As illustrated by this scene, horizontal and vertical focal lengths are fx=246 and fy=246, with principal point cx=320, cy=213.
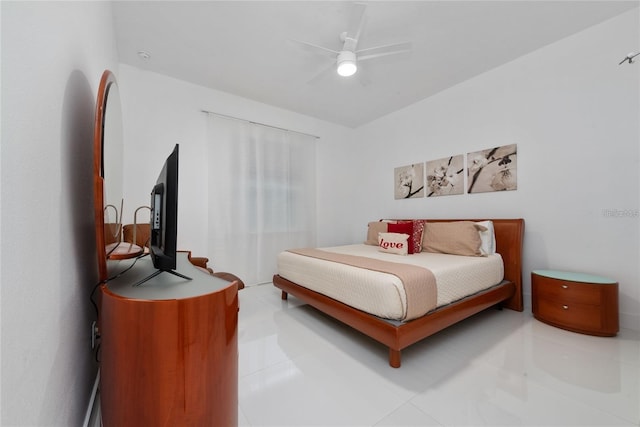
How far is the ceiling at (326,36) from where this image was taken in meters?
2.08

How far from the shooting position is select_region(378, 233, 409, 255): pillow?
9.39 ft

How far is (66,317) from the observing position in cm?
89

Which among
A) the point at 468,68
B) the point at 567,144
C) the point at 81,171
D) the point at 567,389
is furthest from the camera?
the point at 468,68

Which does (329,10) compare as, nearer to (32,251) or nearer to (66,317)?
(32,251)

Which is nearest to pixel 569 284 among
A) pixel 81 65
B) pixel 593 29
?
pixel 593 29

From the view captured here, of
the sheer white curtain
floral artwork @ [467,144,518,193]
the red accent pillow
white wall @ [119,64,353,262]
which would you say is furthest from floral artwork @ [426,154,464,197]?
white wall @ [119,64,353,262]

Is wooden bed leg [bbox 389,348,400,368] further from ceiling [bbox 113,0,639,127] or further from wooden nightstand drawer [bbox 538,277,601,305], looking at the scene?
ceiling [bbox 113,0,639,127]

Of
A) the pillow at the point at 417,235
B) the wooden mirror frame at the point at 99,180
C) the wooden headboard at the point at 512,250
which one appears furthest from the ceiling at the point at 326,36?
the pillow at the point at 417,235

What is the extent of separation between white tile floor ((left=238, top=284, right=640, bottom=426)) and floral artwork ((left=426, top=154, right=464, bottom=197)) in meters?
1.76

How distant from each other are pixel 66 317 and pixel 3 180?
2.11 feet

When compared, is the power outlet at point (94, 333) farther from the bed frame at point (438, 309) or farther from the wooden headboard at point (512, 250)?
the wooden headboard at point (512, 250)

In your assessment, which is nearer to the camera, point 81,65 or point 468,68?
point 81,65

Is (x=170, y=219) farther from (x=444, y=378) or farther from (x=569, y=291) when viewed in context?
(x=569, y=291)

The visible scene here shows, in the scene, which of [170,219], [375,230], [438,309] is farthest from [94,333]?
[375,230]
